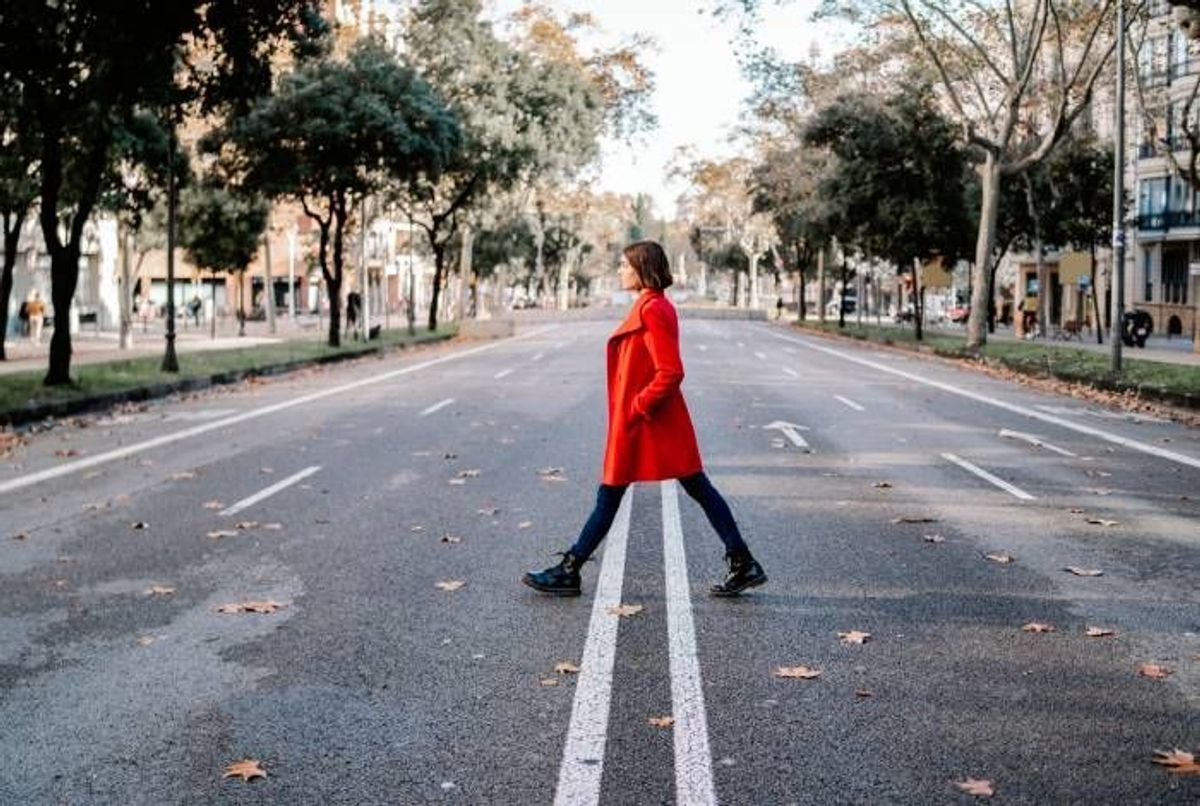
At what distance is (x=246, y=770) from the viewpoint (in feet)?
14.4

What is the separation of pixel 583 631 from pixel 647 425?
42.7 inches

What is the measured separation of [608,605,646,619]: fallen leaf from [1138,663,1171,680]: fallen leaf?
2.26 metres

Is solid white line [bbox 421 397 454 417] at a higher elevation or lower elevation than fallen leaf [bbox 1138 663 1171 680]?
higher

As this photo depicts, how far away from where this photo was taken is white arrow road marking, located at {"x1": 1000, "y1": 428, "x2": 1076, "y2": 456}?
13633mm

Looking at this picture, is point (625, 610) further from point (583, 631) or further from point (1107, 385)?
point (1107, 385)

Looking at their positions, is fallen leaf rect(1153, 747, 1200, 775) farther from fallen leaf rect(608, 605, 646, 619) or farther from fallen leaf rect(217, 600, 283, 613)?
fallen leaf rect(217, 600, 283, 613)

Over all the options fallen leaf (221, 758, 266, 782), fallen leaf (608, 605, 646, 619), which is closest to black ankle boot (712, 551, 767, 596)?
fallen leaf (608, 605, 646, 619)

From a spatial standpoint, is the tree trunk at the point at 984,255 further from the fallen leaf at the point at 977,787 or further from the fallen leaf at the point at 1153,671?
the fallen leaf at the point at 977,787

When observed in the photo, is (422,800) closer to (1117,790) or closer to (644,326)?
(1117,790)

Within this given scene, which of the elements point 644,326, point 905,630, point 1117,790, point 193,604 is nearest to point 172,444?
point 193,604

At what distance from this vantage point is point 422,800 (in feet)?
13.6

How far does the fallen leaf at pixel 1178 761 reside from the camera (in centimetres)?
439

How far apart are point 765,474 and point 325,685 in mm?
6604

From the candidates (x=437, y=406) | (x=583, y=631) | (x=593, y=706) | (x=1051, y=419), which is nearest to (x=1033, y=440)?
(x=1051, y=419)
